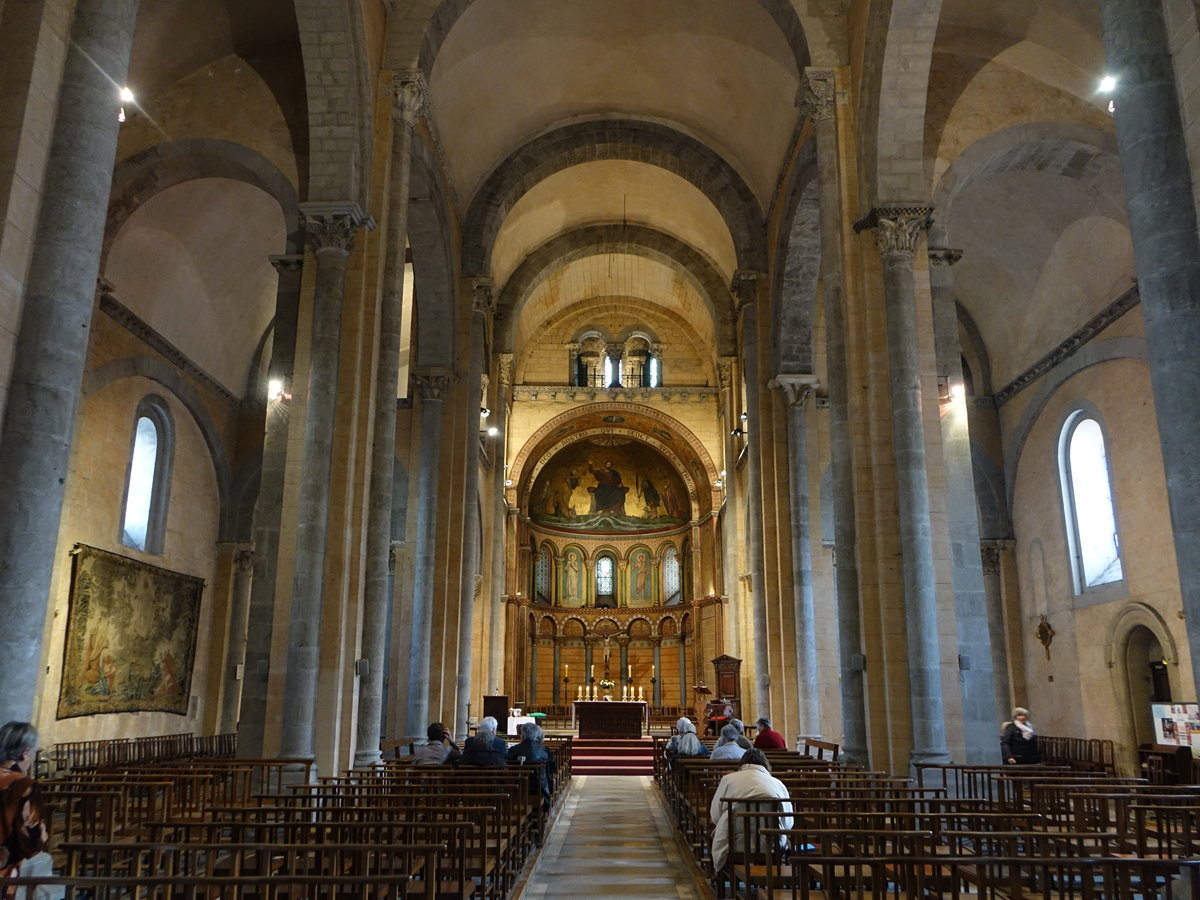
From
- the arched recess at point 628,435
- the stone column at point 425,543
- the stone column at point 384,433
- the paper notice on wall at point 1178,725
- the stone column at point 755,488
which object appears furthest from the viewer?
the arched recess at point 628,435

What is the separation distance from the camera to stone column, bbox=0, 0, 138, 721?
609 cm

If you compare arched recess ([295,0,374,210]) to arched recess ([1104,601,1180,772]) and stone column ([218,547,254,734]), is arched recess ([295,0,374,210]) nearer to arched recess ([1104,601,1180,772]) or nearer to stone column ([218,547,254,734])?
stone column ([218,547,254,734])

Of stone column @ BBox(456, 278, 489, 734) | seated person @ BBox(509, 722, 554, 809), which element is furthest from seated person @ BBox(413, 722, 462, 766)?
stone column @ BBox(456, 278, 489, 734)

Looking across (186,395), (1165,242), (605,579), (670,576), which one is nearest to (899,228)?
(1165,242)

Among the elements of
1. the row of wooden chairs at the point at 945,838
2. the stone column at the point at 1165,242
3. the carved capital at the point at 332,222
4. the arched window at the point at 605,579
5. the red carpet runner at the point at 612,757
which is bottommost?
the red carpet runner at the point at 612,757

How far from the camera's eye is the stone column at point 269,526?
12.2m

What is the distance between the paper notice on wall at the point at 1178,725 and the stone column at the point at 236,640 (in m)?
18.5

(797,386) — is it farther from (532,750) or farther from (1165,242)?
(1165,242)

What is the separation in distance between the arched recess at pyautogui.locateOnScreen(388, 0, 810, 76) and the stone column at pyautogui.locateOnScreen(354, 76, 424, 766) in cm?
64

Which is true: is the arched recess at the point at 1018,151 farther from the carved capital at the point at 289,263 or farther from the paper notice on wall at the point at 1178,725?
the carved capital at the point at 289,263

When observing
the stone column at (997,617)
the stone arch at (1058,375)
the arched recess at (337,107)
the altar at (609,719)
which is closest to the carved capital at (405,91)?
the arched recess at (337,107)

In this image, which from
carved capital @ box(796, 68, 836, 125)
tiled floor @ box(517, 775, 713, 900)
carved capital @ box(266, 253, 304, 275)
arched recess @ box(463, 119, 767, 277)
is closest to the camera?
tiled floor @ box(517, 775, 713, 900)

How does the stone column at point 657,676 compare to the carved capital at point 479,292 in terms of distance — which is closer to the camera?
the carved capital at point 479,292

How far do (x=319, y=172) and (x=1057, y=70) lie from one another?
11.4m
